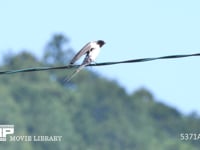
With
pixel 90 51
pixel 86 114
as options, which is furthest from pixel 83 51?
pixel 86 114

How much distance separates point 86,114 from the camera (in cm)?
6116

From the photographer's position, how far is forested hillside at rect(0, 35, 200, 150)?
55.0 m

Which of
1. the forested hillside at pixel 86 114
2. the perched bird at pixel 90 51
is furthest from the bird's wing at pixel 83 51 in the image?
the forested hillside at pixel 86 114

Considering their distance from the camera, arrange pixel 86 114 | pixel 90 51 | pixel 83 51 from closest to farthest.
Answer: pixel 83 51 → pixel 90 51 → pixel 86 114

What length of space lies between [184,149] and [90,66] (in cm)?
4059

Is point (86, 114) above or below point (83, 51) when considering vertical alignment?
above

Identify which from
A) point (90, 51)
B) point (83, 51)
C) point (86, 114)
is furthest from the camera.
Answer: point (86, 114)

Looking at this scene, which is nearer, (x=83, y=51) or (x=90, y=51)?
(x=83, y=51)

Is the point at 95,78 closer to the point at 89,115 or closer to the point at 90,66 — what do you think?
the point at 89,115

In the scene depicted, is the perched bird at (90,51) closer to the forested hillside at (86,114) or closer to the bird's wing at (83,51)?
the bird's wing at (83,51)

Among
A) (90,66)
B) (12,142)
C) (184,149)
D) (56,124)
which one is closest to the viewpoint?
(90,66)

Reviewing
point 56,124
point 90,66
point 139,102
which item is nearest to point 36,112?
point 56,124

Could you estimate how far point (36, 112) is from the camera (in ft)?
193

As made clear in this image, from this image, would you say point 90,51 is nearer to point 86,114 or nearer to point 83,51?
point 83,51
